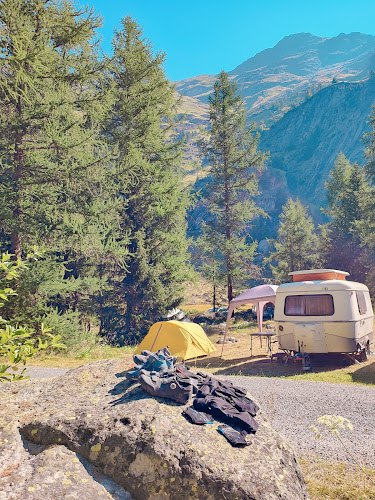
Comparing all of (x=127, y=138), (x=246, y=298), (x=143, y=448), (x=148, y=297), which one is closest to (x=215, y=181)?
(x=127, y=138)

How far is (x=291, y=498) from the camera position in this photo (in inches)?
114

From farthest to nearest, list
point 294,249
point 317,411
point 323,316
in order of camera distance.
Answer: point 294,249, point 323,316, point 317,411

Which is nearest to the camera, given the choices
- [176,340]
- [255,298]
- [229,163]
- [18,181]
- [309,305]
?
[309,305]

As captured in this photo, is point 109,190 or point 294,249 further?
point 294,249

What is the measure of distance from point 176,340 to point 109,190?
8.02 m

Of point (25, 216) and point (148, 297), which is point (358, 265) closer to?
point (148, 297)

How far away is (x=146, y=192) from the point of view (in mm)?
20156

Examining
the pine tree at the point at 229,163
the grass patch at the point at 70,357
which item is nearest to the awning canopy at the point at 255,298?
the grass patch at the point at 70,357

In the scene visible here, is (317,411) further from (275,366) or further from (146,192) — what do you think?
(146,192)

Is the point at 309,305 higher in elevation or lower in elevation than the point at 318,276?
lower

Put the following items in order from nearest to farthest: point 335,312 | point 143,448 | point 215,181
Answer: point 143,448
point 335,312
point 215,181

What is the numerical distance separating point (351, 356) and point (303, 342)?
1724mm

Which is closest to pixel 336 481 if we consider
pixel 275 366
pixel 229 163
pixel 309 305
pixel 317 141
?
pixel 309 305

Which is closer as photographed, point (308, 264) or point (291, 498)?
point (291, 498)
